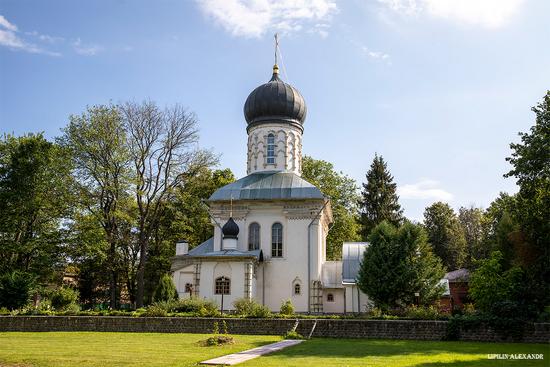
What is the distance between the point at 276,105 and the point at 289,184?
5.85 m

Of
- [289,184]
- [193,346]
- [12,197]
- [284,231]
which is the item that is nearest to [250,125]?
[289,184]

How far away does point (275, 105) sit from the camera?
3519 centimetres

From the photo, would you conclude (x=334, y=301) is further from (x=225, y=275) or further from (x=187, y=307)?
(x=187, y=307)

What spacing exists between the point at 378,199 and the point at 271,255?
20467mm

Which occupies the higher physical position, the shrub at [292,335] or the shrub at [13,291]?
the shrub at [13,291]

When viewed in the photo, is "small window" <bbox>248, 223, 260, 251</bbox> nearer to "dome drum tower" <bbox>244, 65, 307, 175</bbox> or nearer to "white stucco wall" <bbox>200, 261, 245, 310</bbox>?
"white stucco wall" <bbox>200, 261, 245, 310</bbox>

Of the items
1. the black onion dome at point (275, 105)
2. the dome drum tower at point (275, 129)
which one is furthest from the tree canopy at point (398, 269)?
the black onion dome at point (275, 105)

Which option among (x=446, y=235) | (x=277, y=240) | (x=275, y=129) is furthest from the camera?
(x=446, y=235)

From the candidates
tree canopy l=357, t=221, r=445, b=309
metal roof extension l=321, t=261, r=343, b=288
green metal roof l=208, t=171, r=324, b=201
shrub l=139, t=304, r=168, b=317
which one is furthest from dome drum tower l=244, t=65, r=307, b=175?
shrub l=139, t=304, r=168, b=317

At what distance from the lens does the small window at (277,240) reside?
1234 inches

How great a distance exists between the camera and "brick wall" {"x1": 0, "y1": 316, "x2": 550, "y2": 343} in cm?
1836

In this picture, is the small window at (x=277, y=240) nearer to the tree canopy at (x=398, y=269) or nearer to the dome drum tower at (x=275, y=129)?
the dome drum tower at (x=275, y=129)

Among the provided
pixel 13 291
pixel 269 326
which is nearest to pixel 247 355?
pixel 269 326

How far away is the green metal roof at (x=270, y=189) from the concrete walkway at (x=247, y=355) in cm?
1549
